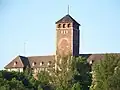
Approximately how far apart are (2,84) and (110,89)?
12.8m

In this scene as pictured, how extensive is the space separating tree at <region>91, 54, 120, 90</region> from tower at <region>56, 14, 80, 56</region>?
17.7 m

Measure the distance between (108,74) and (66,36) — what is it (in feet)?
67.0

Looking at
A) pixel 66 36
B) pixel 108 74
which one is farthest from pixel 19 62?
pixel 108 74

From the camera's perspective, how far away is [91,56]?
65.9m

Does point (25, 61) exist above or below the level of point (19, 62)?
above

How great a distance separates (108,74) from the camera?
142 ft

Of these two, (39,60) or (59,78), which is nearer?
(59,78)

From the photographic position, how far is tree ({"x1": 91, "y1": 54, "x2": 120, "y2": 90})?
38497 millimetres

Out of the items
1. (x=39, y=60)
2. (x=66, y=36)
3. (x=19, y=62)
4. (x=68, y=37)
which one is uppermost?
(x=66, y=36)

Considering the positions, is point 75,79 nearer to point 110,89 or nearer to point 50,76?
point 50,76

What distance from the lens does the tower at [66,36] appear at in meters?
63.2

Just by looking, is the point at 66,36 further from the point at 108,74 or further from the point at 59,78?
the point at 108,74

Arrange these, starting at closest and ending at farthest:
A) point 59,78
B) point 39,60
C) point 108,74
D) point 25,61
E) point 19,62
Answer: point 108,74 → point 59,78 → point 19,62 → point 25,61 → point 39,60

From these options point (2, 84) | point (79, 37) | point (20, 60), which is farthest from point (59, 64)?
point (20, 60)
